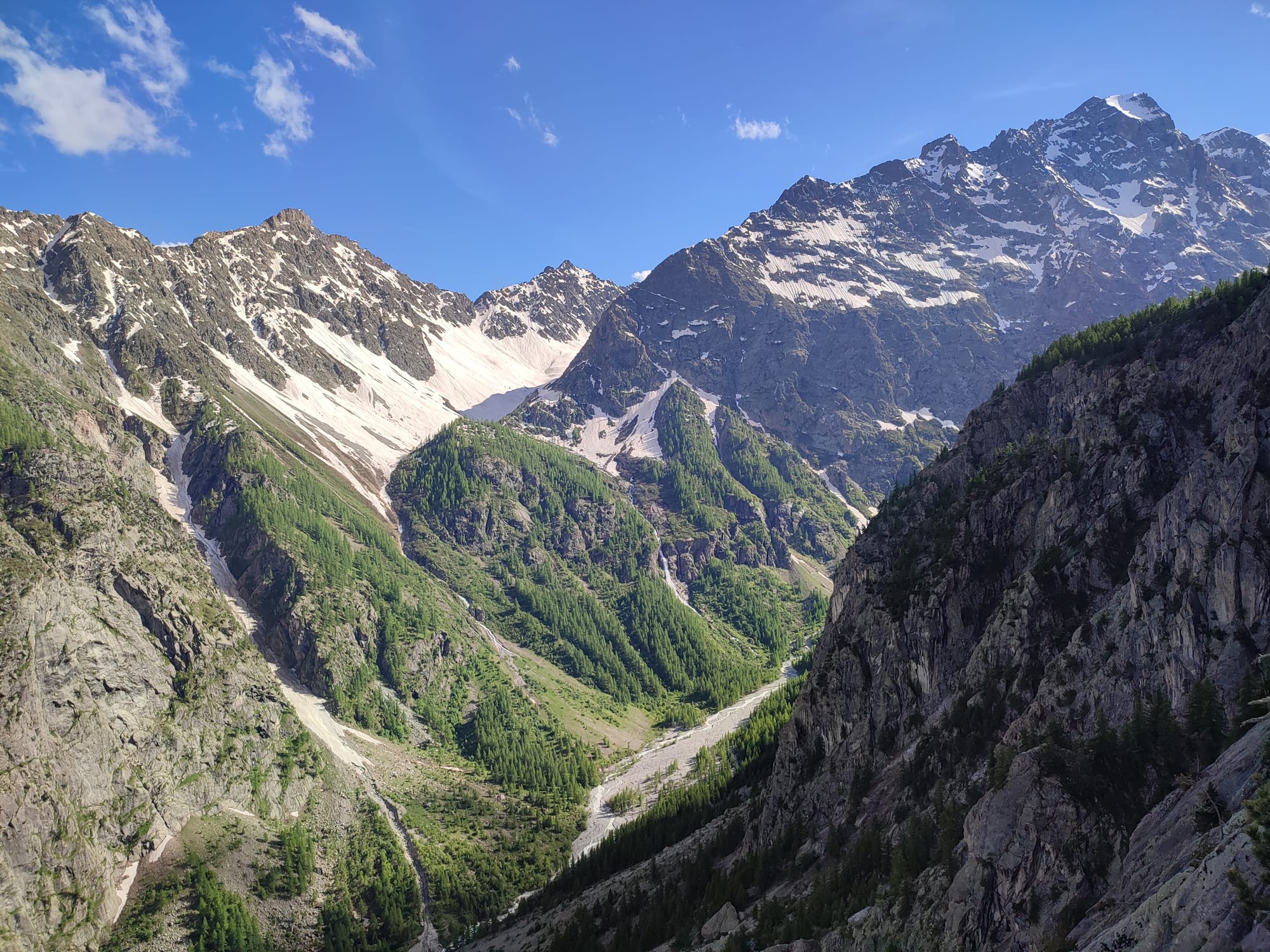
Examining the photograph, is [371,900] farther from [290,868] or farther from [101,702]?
[101,702]

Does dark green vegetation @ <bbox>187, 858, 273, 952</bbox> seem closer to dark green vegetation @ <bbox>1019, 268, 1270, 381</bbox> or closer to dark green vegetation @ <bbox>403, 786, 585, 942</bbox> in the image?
dark green vegetation @ <bbox>403, 786, 585, 942</bbox>

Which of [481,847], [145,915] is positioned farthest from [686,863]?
[145,915]

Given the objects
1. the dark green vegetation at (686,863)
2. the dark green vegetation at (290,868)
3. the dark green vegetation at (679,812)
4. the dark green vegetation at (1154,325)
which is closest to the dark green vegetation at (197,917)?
the dark green vegetation at (290,868)

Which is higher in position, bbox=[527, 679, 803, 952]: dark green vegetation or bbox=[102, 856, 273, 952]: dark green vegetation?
bbox=[527, 679, 803, 952]: dark green vegetation

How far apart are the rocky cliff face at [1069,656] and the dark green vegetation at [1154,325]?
967 mm

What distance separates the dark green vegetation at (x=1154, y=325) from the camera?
9694 cm

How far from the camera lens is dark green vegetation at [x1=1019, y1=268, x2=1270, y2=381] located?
9694cm

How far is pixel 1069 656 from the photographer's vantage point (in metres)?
68.2

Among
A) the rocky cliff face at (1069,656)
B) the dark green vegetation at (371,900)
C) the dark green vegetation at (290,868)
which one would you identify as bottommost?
the dark green vegetation at (371,900)

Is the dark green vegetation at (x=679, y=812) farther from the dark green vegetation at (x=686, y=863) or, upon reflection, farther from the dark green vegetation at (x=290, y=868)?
the dark green vegetation at (x=290, y=868)

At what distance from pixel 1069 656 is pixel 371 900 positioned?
128535mm

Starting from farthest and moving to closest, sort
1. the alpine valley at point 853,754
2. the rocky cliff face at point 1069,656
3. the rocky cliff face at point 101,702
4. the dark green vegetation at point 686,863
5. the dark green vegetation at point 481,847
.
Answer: the dark green vegetation at point 481,847
the rocky cliff face at point 101,702
the dark green vegetation at point 686,863
the alpine valley at point 853,754
the rocky cliff face at point 1069,656

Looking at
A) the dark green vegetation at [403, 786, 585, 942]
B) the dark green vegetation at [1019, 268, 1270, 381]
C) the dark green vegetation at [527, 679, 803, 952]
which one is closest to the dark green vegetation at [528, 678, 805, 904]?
the dark green vegetation at [527, 679, 803, 952]

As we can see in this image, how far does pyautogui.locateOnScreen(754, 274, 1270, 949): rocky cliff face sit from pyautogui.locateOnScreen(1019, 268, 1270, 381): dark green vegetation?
967 millimetres
